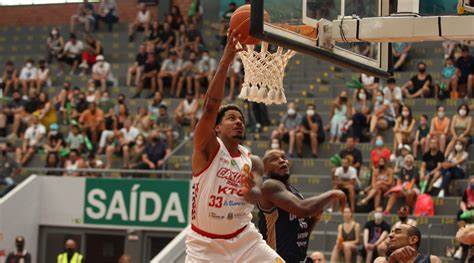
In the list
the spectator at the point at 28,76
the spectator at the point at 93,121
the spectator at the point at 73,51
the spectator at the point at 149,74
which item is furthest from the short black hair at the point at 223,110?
the spectator at the point at 73,51

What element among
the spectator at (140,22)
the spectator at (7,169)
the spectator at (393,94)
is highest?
the spectator at (140,22)

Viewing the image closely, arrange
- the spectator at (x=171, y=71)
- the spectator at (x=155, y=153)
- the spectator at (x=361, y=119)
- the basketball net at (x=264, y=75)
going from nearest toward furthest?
the basketball net at (x=264, y=75) → the spectator at (x=361, y=119) → the spectator at (x=155, y=153) → the spectator at (x=171, y=71)

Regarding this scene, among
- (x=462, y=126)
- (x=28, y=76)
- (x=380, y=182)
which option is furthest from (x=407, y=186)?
(x=28, y=76)

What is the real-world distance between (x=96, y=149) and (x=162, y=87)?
8.45ft

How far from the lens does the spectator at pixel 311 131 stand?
20703mm

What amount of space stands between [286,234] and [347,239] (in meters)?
8.49

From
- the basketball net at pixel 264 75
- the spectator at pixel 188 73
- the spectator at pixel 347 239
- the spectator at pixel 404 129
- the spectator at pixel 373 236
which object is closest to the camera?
the basketball net at pixel 264 75

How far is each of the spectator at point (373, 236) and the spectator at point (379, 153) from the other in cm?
180

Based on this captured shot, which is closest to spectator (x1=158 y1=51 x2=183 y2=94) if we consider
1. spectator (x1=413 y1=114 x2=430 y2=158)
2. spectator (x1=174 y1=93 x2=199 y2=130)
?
spectator (x1=174 y1=93 x2=199 y2=130)

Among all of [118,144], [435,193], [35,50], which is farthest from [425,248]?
[35,50]

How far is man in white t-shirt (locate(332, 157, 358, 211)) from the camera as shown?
18469mm

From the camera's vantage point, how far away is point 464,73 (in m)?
20.9

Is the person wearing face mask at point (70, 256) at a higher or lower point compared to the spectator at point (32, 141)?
lower

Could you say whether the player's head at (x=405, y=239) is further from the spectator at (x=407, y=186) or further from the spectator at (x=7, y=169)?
the spectator at (x=7, y=169)
